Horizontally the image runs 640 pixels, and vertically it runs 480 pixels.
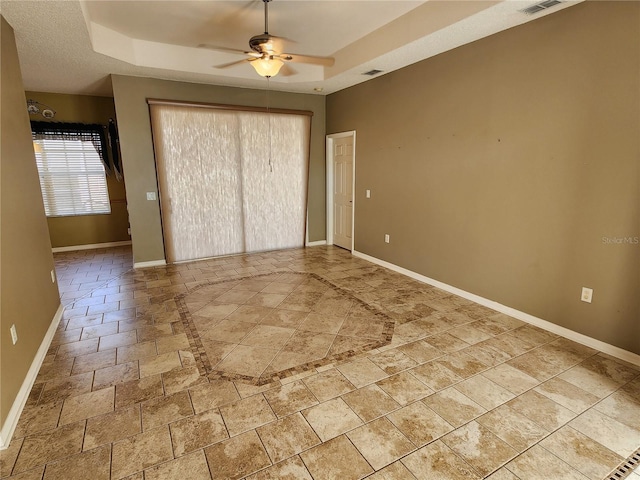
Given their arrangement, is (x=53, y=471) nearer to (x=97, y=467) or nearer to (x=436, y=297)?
(x=97, y=467)

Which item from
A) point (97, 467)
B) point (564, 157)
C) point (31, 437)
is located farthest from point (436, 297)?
point (31, 437)

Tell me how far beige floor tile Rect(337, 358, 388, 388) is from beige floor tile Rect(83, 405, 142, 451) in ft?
4.53

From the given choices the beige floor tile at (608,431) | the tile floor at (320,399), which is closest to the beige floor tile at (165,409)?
the tile floor at (320,399)

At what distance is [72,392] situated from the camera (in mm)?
2332

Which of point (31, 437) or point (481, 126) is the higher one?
point (481, 126)

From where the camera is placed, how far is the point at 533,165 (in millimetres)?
3133

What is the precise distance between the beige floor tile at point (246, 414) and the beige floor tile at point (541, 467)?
1.35 meters

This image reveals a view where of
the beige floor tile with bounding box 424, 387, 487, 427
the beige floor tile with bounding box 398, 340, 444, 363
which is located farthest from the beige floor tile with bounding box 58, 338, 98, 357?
the beige floor tile with bounding box 424, 387, 487, 427

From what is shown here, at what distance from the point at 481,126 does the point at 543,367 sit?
2.38 meters

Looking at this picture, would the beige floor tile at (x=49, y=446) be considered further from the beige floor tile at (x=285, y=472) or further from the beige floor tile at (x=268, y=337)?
the beige floor tile at (x=268, y=337)

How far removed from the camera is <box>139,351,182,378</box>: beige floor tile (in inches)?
101

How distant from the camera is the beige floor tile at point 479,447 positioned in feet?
5.77

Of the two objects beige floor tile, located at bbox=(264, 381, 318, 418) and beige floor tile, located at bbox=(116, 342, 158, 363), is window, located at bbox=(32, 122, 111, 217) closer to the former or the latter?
beige floor tile, located at bbox=(116, 342, 158, 363)

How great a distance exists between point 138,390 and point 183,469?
85cm
